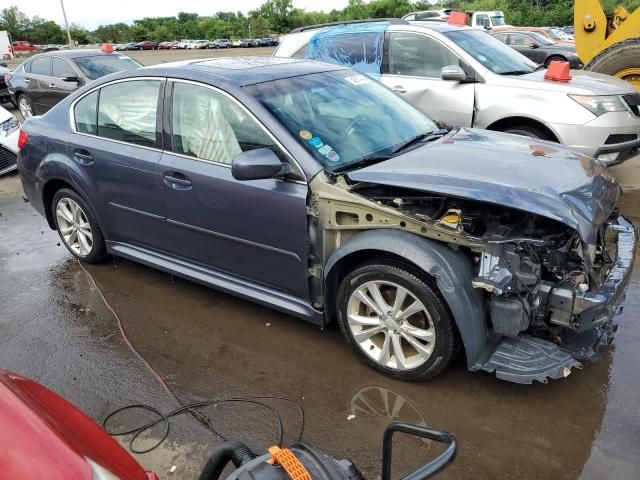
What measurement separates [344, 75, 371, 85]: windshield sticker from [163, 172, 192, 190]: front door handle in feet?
4.43

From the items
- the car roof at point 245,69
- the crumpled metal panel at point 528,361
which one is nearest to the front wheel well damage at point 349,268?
the crumpled metal panel at point 528,361

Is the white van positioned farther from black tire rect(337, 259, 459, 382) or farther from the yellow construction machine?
black tire rect(337, 259, 459, 382)

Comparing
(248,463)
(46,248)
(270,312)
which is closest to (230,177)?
(270,312)

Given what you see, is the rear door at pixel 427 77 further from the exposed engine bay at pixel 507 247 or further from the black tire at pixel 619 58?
the exposed engine bay at pixel 507 247

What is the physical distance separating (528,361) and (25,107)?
12461mm

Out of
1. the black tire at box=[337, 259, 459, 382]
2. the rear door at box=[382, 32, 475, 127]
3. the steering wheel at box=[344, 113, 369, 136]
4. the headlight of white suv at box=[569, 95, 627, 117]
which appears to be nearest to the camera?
the black tire at box=[337, 259, 459, 382]

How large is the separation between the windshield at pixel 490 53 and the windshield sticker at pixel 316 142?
3644mm

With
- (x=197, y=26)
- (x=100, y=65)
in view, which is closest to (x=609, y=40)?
(x=100, y=65)

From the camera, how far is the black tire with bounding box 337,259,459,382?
2824mm

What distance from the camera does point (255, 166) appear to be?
9.81ft

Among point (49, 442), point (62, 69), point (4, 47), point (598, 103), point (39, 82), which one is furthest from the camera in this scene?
point (4, 47)

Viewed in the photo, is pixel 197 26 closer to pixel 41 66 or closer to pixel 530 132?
pixel 41 66

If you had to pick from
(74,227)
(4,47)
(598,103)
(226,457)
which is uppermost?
(4,47)

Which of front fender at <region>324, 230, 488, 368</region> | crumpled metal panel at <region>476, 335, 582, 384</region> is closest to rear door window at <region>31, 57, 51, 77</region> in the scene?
front fender at <region>324, 230, 488, 368</region>
